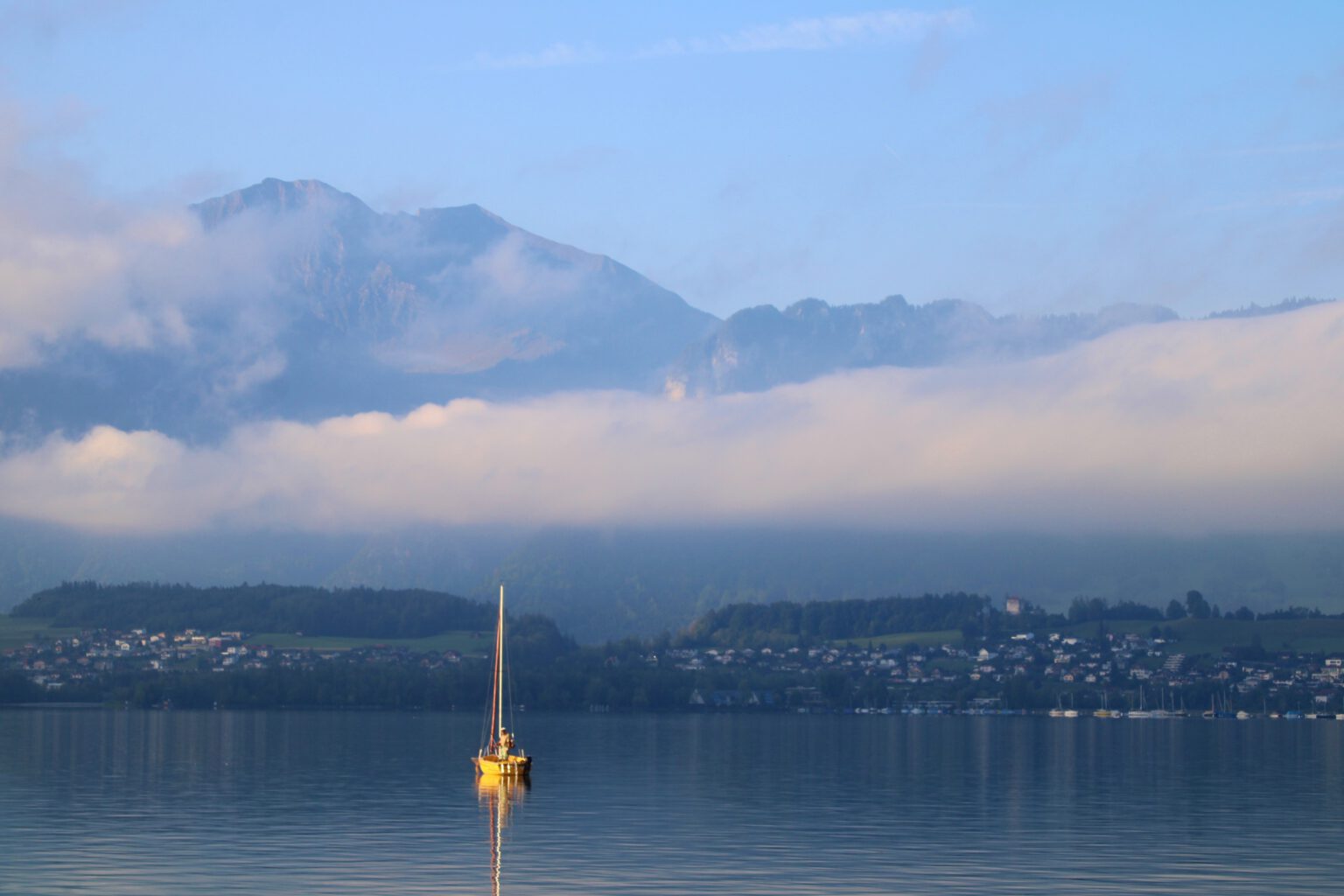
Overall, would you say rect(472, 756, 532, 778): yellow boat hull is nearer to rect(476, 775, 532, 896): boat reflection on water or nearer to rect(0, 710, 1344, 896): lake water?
rect(476, 775, 532, 896): boat reflection on water

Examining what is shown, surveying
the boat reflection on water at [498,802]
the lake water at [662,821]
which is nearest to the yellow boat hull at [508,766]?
the boat reflection on water at [498,802]

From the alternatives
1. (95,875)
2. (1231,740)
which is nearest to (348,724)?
(1231,740)

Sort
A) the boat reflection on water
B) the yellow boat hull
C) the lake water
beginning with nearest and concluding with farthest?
the lake water → the boat reflection on water → the yellow boat hull

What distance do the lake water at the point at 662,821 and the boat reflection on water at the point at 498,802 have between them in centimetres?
26

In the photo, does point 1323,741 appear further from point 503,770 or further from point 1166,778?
point 503,770

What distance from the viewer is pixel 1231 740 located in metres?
176

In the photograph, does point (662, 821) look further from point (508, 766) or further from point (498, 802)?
point (508, 766)

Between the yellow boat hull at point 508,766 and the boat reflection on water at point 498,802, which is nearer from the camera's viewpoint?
the boat reflection on water at point 498,802

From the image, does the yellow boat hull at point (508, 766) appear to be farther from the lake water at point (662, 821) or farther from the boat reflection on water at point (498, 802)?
the lake water at point (662, 821)

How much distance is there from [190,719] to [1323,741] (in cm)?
12872

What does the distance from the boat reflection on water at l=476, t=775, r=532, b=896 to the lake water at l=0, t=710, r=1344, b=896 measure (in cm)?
26

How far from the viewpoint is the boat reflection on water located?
62.8m

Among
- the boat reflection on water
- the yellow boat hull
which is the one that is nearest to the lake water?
the boat reflection on water

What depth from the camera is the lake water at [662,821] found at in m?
58.8
